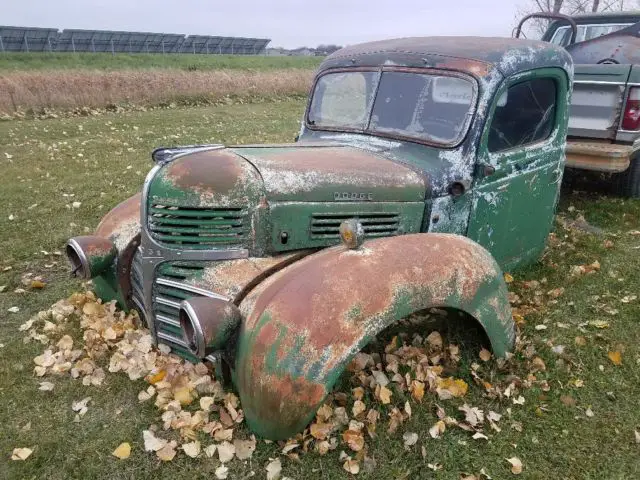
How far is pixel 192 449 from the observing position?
2797mm

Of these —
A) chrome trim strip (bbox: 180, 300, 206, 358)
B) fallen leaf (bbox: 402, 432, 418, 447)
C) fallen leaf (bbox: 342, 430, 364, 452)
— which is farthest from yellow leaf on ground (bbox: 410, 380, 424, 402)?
chrome trim strip (bbox: 180, 300, 206, 358)

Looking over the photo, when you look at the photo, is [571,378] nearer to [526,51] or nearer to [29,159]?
[526,51]

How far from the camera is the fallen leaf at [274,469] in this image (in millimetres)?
2622

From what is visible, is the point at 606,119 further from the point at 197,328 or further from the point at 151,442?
the point at 151,442

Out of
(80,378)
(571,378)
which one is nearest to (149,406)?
(80,378)

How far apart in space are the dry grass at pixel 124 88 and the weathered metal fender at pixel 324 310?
47.9 ft

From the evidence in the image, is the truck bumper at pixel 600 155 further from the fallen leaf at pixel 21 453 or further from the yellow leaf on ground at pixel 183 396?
the fallen leaf at pixel 21 453

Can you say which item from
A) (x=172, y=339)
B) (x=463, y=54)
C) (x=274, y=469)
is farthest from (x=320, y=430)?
(x=463, y=54)

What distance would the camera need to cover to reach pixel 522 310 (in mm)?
4133

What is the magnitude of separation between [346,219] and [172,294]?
3.61 feet

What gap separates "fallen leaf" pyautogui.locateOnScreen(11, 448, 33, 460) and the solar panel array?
3424cm

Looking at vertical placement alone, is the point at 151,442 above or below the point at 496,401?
below

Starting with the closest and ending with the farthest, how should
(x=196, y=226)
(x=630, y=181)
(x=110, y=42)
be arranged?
(x=196, y=226), (x=630, y=181), (x=110, y=42)

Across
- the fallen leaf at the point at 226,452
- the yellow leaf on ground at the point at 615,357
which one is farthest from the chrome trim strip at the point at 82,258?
the yellow leaf on ground at the point at 615,357
